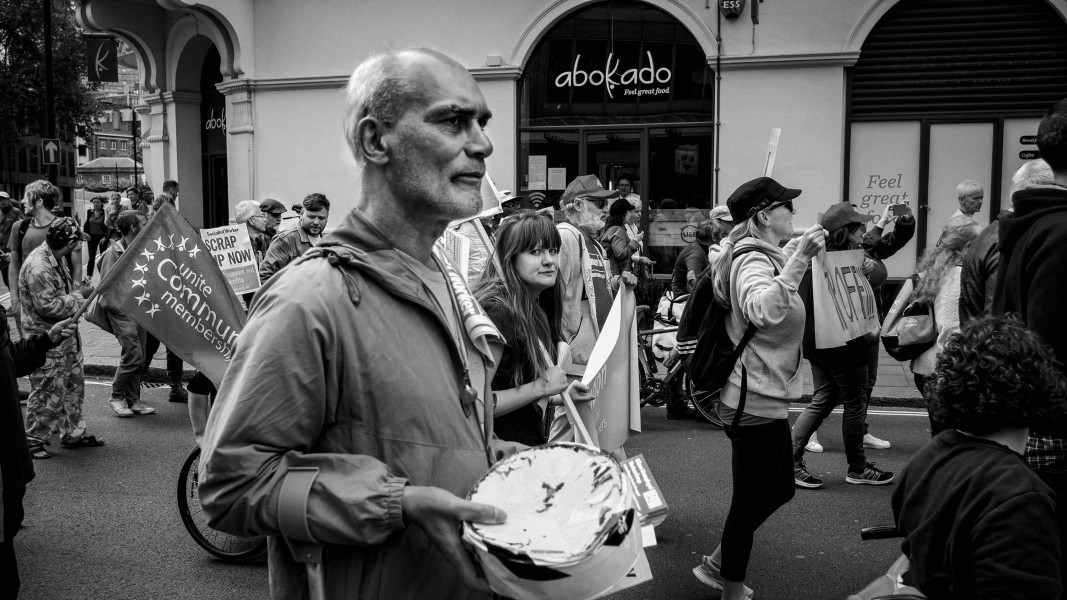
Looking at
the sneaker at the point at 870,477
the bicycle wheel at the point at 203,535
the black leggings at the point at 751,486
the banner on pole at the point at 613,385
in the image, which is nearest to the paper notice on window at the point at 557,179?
the sneaker at the point at 870,477

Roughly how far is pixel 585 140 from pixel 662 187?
1352 millimetres

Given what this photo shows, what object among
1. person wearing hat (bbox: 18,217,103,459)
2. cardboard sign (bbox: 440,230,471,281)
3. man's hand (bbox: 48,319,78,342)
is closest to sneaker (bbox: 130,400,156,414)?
person wearing hat (bbox: 18,217,103,459)

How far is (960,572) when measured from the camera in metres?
2.28

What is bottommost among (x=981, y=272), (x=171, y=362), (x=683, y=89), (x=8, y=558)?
(x=171, y=362)

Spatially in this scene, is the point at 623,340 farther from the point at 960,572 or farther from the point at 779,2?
the point at 779,2

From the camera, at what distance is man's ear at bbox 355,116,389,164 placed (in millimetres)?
1812

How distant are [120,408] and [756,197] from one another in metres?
6.51

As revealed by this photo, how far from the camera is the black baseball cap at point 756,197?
166 inches

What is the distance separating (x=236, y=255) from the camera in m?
8.12

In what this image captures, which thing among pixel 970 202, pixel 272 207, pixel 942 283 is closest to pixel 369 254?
pixel 942 283

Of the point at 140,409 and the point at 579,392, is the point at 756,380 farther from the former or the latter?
the point at 140,409

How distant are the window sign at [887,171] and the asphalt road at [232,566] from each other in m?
5.55

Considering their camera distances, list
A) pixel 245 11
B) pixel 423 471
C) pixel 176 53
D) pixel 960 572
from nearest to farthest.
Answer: pixel 423 471, pixel 960 572, pixel 245 11, pixel 176 53

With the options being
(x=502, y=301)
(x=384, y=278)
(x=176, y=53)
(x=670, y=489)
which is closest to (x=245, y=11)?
(x=176, y=53)
